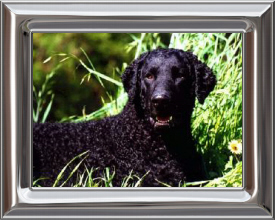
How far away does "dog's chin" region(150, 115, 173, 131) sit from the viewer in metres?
4.31

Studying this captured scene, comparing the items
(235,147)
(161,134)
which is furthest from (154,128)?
(235,147)

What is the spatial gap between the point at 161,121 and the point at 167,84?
0.92ft

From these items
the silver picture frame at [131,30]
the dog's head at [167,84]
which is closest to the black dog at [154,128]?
the dog's head at [167,84]

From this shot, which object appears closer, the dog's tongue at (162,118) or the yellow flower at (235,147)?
the dog's tongue at (162,118)

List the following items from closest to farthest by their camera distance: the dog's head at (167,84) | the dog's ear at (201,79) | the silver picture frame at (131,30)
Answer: the silver picture frame at (131,30) → the dog's head at (167,84) → the dog's ear at (201,79)

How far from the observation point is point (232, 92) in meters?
5.07

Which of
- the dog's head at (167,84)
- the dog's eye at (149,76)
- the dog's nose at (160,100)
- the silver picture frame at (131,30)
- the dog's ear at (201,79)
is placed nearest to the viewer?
the silver picture frame at (131,30)

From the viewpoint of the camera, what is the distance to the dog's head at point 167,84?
425cm

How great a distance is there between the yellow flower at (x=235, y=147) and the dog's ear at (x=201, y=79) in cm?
40

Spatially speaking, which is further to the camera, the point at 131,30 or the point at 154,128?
the point at 154,128

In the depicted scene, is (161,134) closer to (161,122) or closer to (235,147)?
(161,122)

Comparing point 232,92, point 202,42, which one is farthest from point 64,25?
point 202,42

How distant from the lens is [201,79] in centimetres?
457

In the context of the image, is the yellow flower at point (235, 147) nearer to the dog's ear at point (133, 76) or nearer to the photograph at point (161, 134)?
the photograph at point (161, 134)
